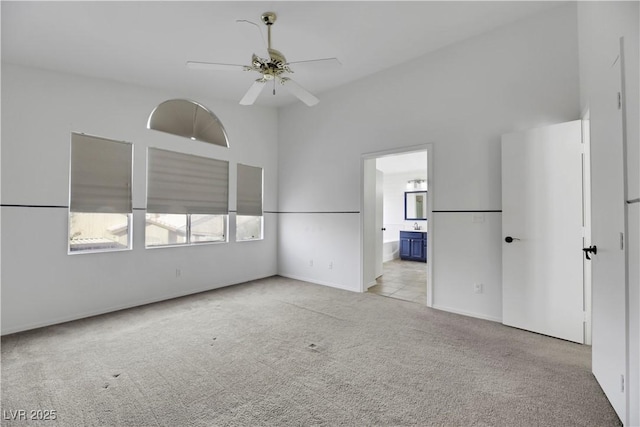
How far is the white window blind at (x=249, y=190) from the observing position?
5.13m

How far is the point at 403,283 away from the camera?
16.7 feet

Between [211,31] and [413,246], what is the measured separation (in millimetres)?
6721

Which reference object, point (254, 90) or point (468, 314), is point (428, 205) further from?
point (254, 90)

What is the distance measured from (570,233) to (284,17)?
140 inches

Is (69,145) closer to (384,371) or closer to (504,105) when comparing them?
(384,371)

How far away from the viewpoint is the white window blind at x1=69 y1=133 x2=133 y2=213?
11.4 feet

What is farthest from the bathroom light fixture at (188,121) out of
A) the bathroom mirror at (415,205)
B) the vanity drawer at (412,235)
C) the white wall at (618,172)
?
the bathroom mirror at (415,205)

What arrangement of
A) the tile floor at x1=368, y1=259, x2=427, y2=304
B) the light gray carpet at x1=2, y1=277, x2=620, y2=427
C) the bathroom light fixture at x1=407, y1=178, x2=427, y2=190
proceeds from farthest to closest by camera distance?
the bathroom light fixture at x1=407, y1=178, x2=427, y2=190
the tile floor at x1=368, y1=259, x2=427, y2=304
the light gray carpet at x1=2, y1=277, x2=620, y2=427

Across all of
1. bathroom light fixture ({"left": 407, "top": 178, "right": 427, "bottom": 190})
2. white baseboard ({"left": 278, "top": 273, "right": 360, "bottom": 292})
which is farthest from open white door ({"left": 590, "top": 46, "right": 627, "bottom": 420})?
bathroom light fixture ({"left": 407, "top": 178, "right": 427, "bottom": 190})

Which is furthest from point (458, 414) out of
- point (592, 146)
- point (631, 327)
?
point (592, 146)

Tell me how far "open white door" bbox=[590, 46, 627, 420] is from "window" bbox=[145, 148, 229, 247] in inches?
181

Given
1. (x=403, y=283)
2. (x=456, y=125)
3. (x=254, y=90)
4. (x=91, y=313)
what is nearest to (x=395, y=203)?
(x=403, y=283)

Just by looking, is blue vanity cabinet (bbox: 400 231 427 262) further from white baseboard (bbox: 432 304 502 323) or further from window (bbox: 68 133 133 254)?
window (bbox: 68 133 133 254)

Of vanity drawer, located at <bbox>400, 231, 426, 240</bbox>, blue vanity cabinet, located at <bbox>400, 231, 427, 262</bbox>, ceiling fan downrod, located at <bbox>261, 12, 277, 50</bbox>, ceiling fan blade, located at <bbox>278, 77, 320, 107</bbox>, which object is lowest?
blue vanity cabinet, located at <bbox>400, 231, 427, 262</bbox>
